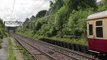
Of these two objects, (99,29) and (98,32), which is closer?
(99,29)

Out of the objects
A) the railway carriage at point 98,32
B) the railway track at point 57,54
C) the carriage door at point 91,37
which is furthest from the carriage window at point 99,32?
the railway track at point 57,54

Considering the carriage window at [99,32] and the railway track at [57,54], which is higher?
the carriage window at [99,32]

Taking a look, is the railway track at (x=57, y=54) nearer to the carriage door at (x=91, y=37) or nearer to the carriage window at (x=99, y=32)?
the carriage door at (x=91, y=37)

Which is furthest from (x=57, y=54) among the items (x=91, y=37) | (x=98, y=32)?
(x=98, y=32)

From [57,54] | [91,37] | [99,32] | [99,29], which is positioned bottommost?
[57,54]

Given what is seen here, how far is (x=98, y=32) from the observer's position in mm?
20078

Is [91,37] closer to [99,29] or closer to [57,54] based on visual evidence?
[99,29]

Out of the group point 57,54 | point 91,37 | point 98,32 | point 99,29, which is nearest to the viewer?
point 99,29

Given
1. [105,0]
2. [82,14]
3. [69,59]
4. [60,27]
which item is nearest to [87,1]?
[60,27]

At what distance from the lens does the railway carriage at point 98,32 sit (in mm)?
19219

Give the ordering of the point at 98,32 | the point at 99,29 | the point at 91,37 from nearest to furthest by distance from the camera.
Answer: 1. the point at 99,29
2. the point at 98,32
3. the point at 91,37

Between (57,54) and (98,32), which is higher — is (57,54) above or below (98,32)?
below

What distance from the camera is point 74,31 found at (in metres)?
48.3

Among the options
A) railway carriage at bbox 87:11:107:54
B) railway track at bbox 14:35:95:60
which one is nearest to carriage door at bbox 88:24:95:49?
railway carriage at bbox 87:11:107:54
